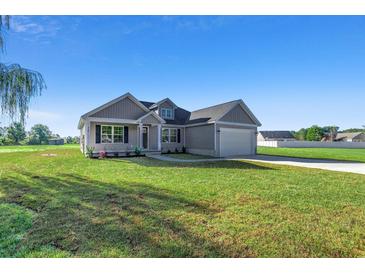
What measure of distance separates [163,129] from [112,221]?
644 inches

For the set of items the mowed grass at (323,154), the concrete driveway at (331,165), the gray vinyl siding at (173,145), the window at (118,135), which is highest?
the window at (118,135)

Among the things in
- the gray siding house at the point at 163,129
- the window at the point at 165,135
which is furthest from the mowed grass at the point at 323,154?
the window at the point at 165,135

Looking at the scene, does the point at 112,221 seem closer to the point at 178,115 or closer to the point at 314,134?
the point at 178,115

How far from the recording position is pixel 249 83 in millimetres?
17531

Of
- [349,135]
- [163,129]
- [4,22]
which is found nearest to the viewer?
[4,22]

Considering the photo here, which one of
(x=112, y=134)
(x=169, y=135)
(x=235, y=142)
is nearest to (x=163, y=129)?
(x=169, y=135)

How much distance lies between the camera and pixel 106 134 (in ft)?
52.8

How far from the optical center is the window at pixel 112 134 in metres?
16.0

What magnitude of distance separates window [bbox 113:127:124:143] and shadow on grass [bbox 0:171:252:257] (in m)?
10.2

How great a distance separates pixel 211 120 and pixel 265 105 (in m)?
8.54

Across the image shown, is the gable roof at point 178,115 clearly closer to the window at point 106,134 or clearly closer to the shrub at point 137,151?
the shrub at point 137,151

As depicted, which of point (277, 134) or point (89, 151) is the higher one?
point (277, 134)

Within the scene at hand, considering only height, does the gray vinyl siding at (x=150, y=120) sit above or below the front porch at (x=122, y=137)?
above

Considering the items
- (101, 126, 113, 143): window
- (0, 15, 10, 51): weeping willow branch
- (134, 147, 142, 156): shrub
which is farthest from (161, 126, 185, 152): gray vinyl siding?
(0, 15, 10, 51): weeping willow branch
